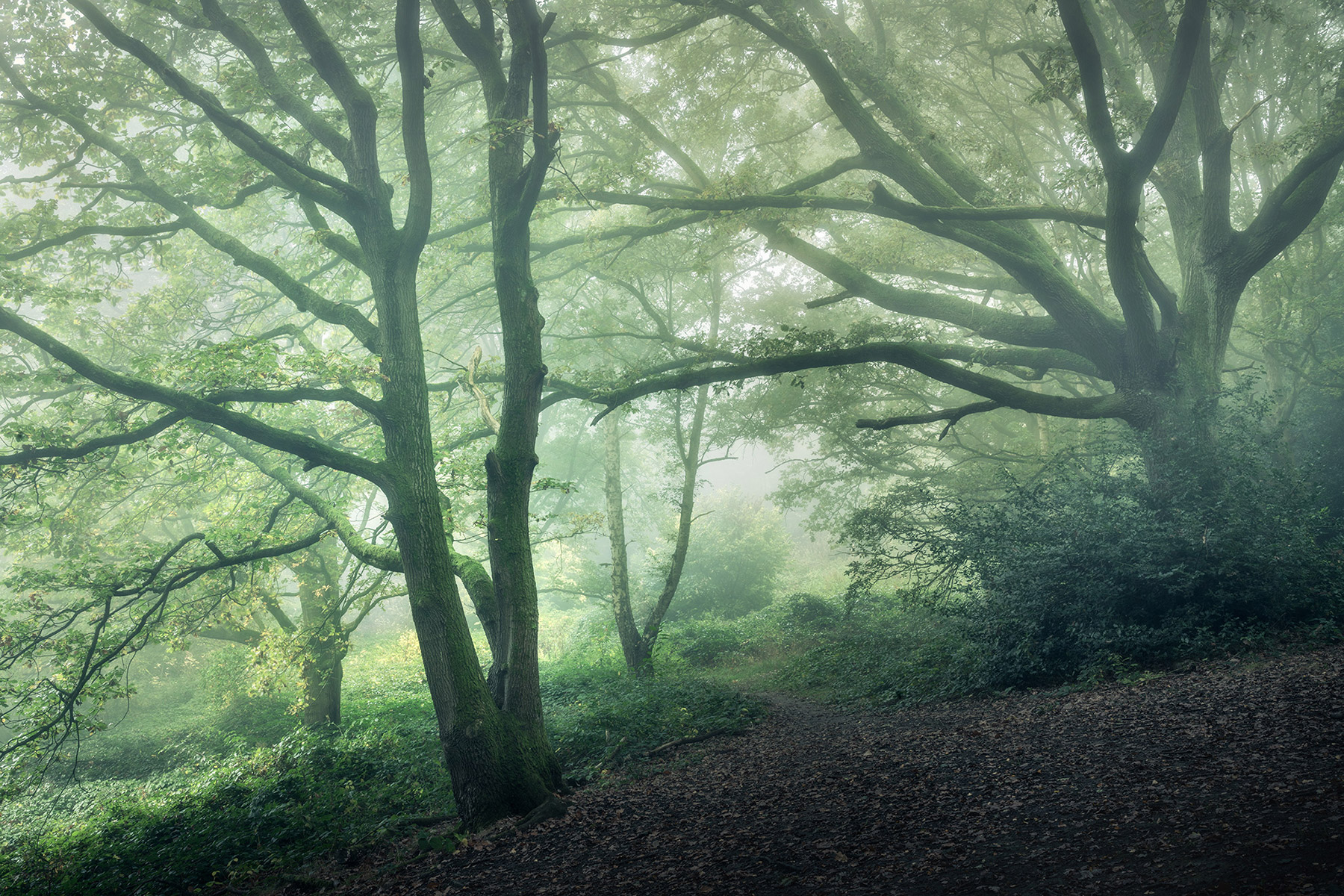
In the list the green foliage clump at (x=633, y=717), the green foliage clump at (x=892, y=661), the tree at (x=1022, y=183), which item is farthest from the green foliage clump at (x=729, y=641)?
the tree at (x=1022, y=183)

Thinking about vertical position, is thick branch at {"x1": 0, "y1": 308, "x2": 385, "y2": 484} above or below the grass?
above

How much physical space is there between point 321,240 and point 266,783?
6022 mm

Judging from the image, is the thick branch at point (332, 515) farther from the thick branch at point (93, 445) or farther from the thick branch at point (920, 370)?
the thick branch at point (920, 370)

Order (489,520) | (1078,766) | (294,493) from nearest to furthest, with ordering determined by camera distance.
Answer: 1. (1078,766)
2. (489,520)
3. (294,493)

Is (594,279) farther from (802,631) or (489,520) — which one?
(489,520)

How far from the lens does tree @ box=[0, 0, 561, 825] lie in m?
6.77

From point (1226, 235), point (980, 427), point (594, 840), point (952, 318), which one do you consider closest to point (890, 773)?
point (594, 840)

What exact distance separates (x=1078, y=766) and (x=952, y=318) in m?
9.10

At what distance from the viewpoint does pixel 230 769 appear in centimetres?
827

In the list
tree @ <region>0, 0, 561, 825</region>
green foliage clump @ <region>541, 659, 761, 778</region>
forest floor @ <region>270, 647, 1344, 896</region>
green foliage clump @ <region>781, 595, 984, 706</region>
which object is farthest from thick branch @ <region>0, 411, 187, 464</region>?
green foliage clump @ <region>781, 595, 984, 706</region>

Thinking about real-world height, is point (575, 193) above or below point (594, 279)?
below

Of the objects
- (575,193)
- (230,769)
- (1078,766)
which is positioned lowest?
(1078,766)

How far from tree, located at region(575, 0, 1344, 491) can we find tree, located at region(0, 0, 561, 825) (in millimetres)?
2907

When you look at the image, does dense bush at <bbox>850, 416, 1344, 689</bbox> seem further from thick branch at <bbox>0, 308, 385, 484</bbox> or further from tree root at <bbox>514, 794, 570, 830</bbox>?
thick branch at <bbox>0, 308, 385, 484</bbox>
